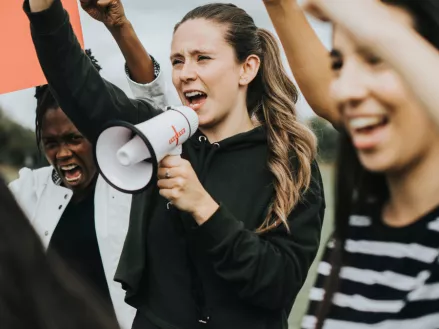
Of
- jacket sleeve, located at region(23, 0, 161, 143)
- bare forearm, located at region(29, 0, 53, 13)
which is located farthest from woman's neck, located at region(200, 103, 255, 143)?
bare forearm, located at region(29, 0, 53, 13)

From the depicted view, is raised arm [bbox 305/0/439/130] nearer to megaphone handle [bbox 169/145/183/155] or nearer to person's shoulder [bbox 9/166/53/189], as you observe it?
megaphone handle [bbox 169/145/183/155]

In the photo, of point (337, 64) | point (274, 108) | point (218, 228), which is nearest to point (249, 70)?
point (274, 108)

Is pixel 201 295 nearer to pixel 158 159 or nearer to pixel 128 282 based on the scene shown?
pixel 128 282

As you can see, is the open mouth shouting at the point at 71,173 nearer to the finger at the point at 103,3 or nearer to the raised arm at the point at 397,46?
the finger at the point at 103,3

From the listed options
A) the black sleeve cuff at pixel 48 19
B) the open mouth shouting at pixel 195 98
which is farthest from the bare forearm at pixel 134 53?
the black sleeve cuff at pixel 48 19

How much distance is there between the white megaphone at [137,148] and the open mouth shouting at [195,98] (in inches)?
9.2

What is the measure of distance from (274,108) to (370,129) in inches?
36.3

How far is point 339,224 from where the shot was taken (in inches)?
56.0

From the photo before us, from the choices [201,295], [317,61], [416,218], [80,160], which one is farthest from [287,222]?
[80,160]

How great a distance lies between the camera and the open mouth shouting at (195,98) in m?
2.11

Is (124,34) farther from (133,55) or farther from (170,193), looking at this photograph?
(170,193)

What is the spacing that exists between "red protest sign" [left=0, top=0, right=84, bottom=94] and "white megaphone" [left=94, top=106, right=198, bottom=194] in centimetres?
67

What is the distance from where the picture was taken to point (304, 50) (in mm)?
1735

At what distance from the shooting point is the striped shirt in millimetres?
1215
